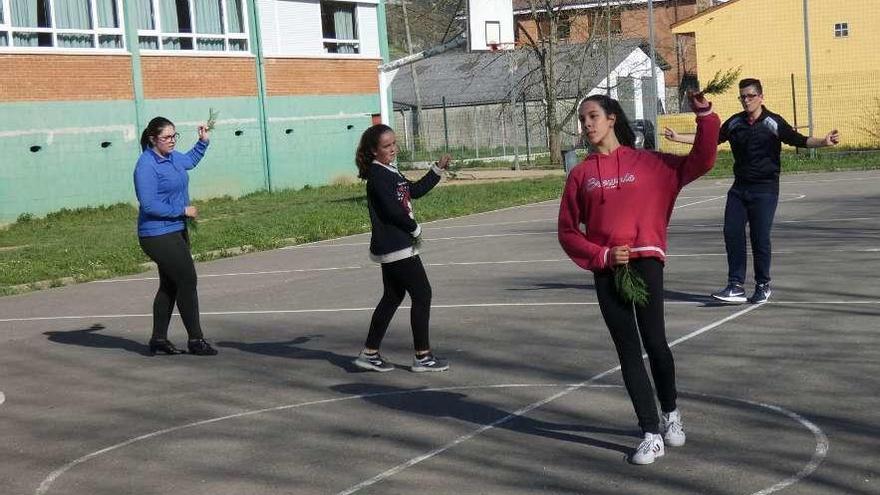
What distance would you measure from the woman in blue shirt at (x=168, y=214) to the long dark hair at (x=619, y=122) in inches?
191

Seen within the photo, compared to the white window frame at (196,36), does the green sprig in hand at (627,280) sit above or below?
below

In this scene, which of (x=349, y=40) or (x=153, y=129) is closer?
(x=153, y=129)

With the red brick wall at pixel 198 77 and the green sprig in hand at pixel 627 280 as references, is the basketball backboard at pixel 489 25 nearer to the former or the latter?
the red brick wall at pixel 198 77

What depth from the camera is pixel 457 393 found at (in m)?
8.83

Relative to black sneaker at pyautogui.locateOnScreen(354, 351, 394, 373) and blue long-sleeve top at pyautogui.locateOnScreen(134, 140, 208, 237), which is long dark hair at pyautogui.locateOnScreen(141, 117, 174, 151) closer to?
blue long-sleeve top at pyautogui.locateOnScreen(134, 140, 208, 237)

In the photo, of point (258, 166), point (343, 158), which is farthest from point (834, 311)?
point (343, 158)

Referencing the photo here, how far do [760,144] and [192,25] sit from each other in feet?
81.8

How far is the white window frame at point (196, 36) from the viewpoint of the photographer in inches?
1305

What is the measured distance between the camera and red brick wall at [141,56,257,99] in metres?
32.8

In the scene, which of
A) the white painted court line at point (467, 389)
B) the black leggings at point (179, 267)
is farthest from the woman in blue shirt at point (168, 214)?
the white painted court line at point (467, 389)

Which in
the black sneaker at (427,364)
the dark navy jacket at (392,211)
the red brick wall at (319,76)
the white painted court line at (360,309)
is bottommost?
the white painted court line at (360,309)

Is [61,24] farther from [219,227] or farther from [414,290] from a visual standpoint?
[414,290]

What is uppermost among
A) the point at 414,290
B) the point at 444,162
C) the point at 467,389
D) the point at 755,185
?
the point at 444,162

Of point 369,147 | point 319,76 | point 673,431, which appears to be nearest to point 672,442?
point 673,431
